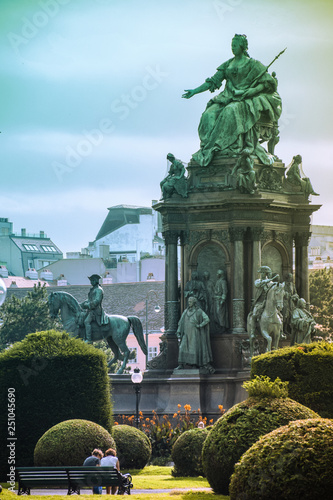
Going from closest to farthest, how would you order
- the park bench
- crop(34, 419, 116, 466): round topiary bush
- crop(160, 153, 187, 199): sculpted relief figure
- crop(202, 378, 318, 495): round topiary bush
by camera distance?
crop(202, 378, 318, 495): round topiary bush → the park bench → crop(34, 419, 116, 466): round topiary bush → crop(160, 153, 187, 199): sculpted relief figure

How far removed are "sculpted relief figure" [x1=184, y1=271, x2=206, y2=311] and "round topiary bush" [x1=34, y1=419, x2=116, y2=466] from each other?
14.4 meters

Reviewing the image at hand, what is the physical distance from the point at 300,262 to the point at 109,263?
87061 mm

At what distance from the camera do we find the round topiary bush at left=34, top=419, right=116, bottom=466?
3262cm

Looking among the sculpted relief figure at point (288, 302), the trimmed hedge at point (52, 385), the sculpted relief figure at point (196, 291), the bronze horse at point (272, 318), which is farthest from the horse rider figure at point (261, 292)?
the trimmed hedge at point (52, 385)

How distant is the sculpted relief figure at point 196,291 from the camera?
47.3m

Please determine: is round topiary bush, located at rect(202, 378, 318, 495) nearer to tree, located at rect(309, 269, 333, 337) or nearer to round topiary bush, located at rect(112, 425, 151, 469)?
round topiary bush, located at rect(112, 425, 151, 469)

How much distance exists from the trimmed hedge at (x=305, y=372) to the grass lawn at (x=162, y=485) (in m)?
3.03

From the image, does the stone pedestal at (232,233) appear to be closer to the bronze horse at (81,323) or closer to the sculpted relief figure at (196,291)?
the sculpted relief figure at (196,291)

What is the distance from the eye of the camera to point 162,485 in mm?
32906

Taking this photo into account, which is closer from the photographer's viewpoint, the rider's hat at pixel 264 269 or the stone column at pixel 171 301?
the rider's hat at pixel 264 269

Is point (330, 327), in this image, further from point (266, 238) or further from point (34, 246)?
point (34, 246)

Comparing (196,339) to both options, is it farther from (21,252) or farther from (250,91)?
(21,252)

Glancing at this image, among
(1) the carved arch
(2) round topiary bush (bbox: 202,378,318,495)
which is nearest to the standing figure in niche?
(1) the carved arch

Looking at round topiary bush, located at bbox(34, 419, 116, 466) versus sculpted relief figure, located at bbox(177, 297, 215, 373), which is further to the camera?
sculpted relief figure, located at bbox(177, 297, 215, 373)
